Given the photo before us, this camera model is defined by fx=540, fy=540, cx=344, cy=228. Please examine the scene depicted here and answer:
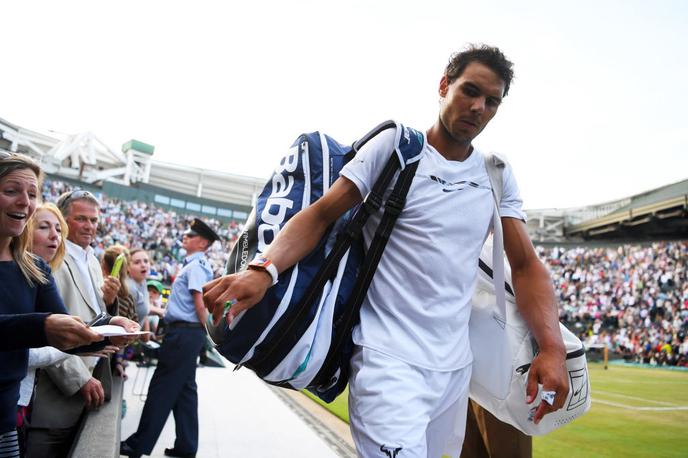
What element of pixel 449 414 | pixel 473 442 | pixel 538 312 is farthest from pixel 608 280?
pixel 449 414

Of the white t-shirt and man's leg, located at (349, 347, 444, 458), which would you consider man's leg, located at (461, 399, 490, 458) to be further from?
man's leg, located at (349, 347, 444, 458)

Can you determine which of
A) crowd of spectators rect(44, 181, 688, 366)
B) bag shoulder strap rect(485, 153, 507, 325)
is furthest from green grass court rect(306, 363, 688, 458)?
crowd of spectators rect(44, 181, 688, 366)

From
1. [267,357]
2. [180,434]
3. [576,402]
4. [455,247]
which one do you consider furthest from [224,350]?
[180,434]

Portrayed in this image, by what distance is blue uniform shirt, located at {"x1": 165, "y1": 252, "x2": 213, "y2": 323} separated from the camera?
4.96 m

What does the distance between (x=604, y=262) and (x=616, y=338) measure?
1054 centimetres

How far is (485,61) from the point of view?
7.00 feet

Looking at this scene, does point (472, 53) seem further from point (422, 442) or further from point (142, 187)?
point (142, 187)

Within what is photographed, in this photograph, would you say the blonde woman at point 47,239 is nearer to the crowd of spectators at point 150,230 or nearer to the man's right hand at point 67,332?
the man's right hand at point 67,332

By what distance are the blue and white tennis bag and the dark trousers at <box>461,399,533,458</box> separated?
924 mm

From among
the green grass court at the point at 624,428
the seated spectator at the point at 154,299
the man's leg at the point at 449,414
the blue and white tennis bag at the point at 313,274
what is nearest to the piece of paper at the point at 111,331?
the blue and white tennis bag at the point at 313,274

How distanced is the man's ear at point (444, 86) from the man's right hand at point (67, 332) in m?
1.61

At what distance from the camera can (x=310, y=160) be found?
195 centimetres

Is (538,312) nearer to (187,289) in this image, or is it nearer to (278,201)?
(278,201)

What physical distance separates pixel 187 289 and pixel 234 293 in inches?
Answer: 148
